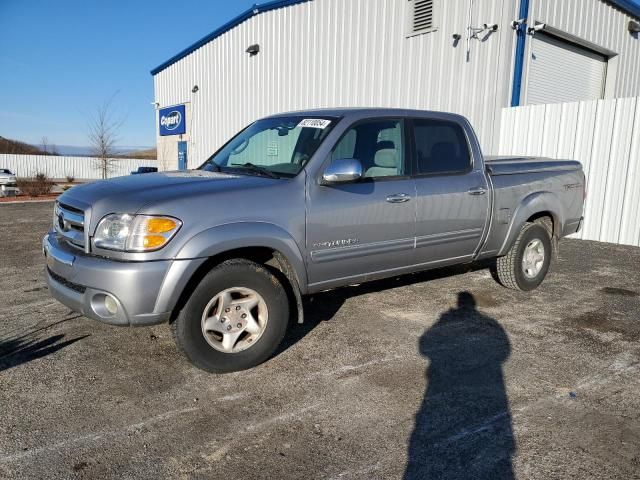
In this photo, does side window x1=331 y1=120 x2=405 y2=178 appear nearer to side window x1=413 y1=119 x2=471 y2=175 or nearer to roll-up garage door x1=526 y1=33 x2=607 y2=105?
side window x1=413 y1=119 x2=471 y2=175

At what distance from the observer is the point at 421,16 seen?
11.0 metres

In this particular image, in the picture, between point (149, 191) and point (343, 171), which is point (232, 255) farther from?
point (343, 171)

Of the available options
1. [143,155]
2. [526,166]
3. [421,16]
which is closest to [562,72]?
[421,16]

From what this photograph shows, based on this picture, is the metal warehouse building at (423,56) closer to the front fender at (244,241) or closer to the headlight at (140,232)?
the front fender at (244,241)

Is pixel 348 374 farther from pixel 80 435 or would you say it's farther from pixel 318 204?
pixel 80 435

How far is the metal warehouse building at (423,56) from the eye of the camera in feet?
33.1

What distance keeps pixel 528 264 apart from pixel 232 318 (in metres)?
3.84

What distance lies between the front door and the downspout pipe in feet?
22.4

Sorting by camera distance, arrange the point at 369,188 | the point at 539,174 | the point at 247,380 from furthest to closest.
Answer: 1. the point at 539,174
2. the point at 369,188
3. the point at 247,380

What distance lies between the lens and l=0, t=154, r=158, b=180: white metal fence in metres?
43.1

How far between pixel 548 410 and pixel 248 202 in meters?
2.36

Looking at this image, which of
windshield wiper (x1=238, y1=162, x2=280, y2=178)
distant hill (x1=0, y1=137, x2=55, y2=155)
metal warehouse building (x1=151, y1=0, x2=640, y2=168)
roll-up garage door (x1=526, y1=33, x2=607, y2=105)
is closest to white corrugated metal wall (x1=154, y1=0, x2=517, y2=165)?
metal warehouse building (x1=151, y1=0, x2=640, y2=168)

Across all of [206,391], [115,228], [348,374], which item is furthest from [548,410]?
[115,228]

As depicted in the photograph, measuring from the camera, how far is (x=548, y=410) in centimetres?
306
